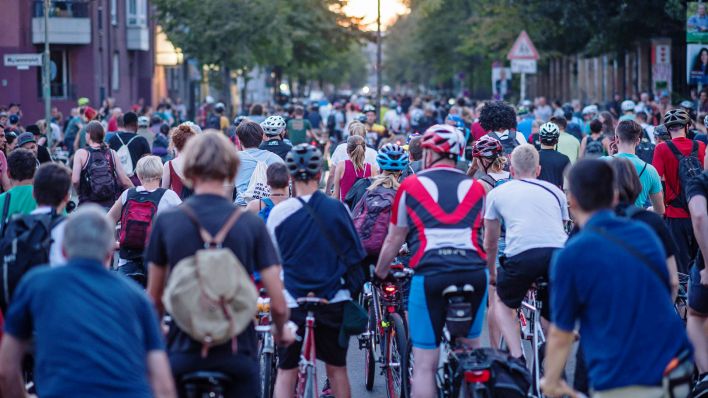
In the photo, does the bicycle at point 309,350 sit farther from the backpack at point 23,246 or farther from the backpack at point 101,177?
the backpack at point 101,177

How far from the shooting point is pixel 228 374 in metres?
5.71

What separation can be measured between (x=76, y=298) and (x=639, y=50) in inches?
1648

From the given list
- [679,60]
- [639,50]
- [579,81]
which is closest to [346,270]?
[679,60]

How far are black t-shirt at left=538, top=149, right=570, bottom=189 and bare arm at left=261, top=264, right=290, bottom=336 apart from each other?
5830mm

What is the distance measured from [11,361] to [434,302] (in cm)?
269

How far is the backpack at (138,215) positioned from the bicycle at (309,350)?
254 cm

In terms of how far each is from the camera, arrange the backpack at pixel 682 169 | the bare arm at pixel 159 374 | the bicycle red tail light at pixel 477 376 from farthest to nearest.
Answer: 1. the backpack at pixel 682 169
2. the bicycle red tail light at pixel 477 376
3. the bare arm at pixel 159 374

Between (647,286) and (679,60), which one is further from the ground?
(679,60)

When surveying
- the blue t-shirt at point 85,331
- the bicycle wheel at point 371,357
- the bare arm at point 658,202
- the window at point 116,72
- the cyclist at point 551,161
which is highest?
the window at point 116,72

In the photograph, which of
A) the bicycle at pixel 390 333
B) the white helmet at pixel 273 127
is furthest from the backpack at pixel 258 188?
the white helmet at pixel 273 127

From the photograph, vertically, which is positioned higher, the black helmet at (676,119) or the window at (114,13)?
the window at (114,13)

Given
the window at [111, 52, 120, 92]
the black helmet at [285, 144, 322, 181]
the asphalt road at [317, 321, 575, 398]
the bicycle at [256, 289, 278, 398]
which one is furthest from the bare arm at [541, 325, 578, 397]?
the window at [111, 52, 120, 92]

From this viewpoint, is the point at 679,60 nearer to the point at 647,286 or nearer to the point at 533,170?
the point at 533,170

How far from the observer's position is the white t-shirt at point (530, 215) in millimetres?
8070
